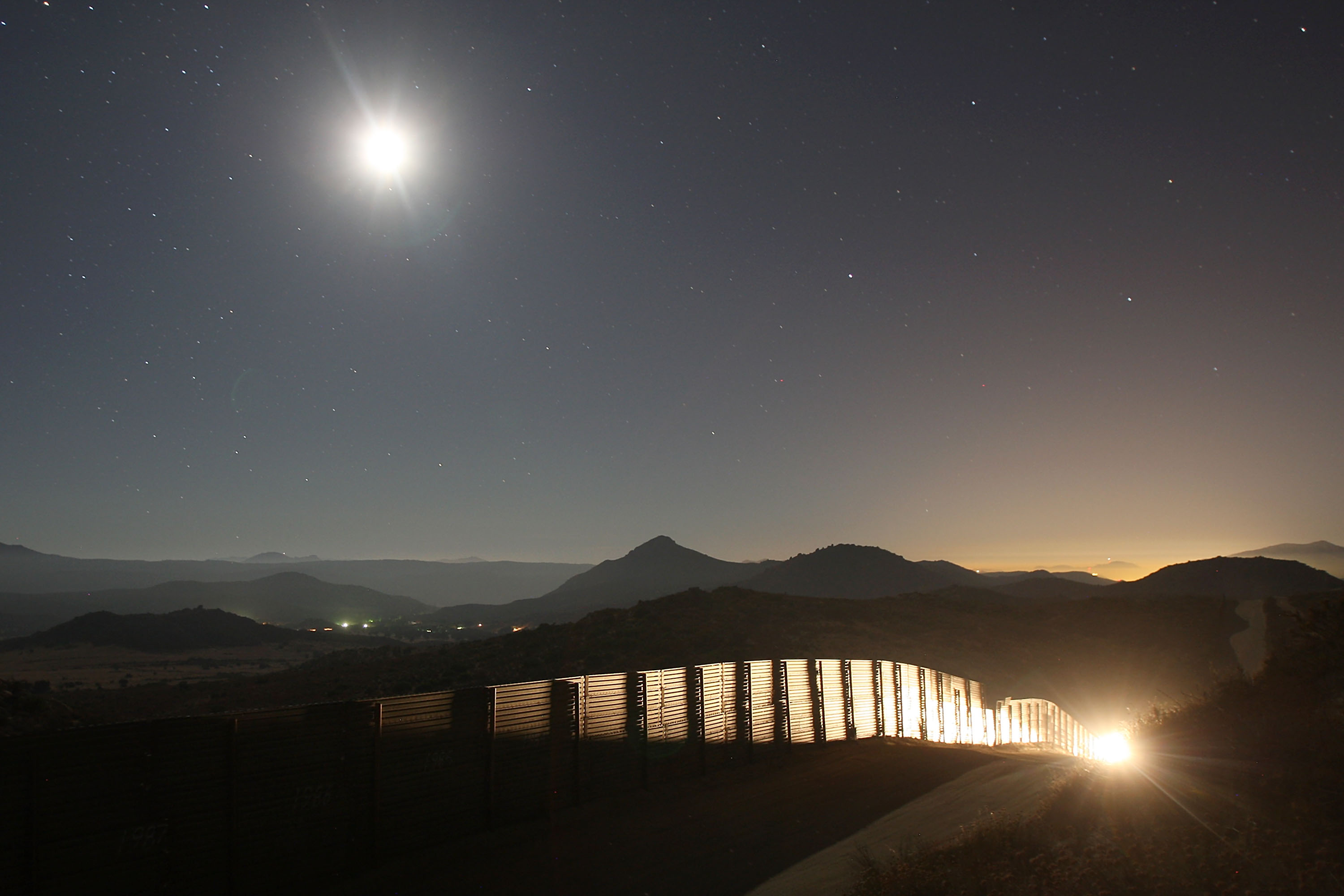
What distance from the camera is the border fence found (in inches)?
317

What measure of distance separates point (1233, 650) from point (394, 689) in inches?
2825

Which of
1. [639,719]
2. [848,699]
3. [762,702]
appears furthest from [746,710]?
[848,699]

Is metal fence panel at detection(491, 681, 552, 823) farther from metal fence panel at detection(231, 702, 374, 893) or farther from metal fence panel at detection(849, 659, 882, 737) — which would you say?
metal fence panel at detection(849, 659, 882, 737)

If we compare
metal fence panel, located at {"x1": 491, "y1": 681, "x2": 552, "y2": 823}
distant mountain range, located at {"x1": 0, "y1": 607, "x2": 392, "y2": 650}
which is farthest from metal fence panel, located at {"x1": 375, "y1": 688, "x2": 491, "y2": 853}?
distant mountain range, located at {"x1": 0, "y1": 607, "x2": 392, "y2": 650}

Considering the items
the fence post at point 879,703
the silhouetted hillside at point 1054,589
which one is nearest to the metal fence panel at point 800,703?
the fence post at point 879,703

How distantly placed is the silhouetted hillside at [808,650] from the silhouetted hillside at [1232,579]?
8712 cm

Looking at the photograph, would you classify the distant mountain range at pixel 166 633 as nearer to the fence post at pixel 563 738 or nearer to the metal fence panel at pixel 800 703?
the metal fence panel at pixel 800 703

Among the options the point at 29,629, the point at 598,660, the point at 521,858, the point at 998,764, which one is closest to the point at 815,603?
the point at 598,660

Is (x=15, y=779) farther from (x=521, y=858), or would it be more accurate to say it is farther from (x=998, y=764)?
(x=998, y=764)

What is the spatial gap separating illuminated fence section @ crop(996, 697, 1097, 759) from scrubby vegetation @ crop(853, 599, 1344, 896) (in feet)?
75.1

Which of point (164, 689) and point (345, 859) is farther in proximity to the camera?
point (164, 689)

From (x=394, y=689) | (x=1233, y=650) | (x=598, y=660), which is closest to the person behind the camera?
(x=394, y=689)

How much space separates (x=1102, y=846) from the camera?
782 centimetres

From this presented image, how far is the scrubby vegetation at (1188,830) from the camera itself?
679 cm
